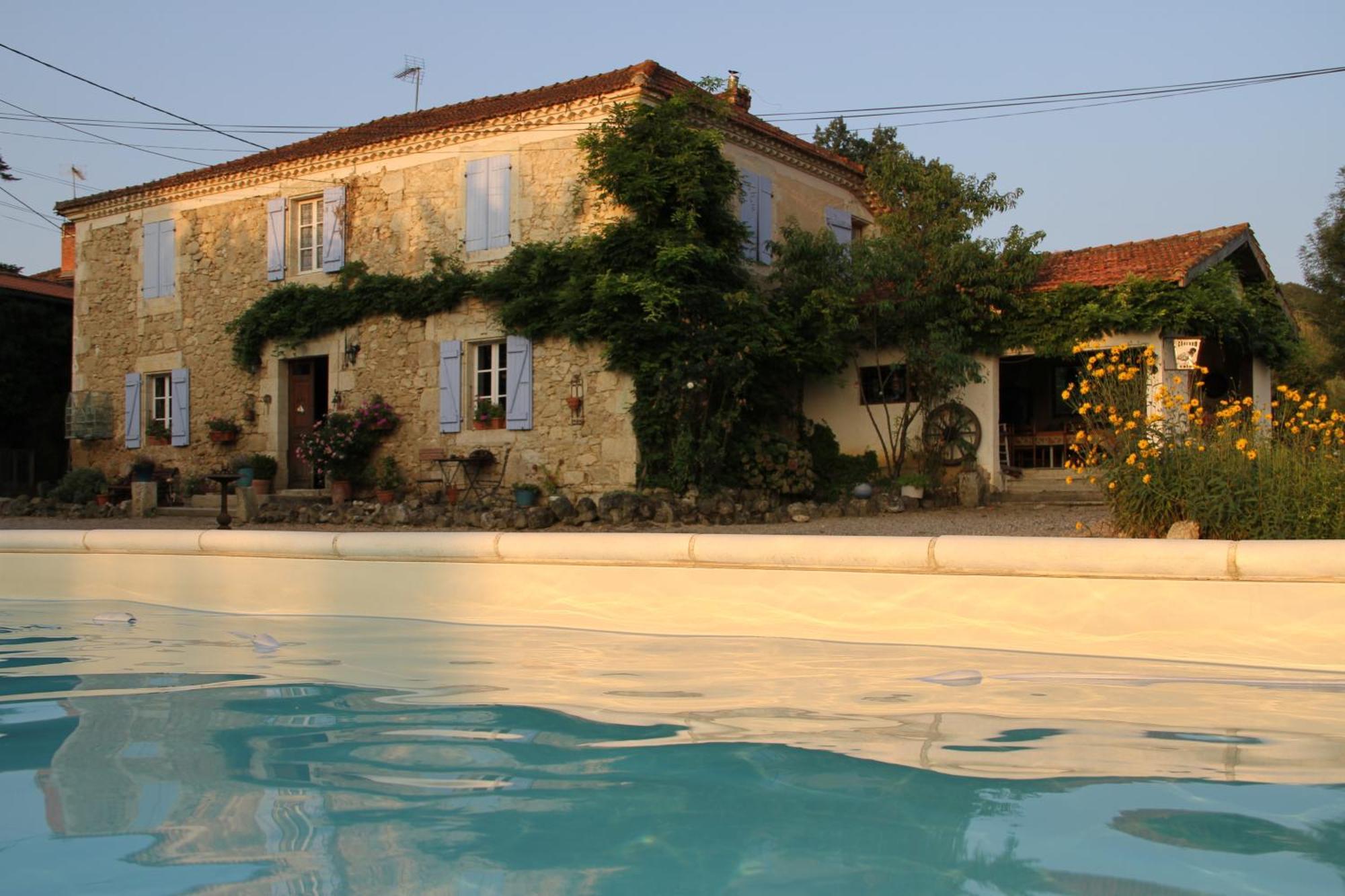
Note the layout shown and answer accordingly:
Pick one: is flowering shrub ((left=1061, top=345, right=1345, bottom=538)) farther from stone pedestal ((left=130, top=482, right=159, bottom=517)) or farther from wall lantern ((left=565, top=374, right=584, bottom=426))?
stone pedestal ((left=130, top=482, right=159, bottom=517))

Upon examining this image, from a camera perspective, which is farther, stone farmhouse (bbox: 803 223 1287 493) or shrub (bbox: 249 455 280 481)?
shrub (bbox: 249 455 280 481)

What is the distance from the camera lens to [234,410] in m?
17.8

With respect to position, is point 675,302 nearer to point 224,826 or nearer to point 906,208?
point 906,208

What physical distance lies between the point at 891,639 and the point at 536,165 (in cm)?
1124

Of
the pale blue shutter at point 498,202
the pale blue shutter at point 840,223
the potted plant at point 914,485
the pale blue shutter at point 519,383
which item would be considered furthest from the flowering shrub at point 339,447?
the pale blue shutter at point 840,223

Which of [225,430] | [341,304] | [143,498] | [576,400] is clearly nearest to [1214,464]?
[576,400]

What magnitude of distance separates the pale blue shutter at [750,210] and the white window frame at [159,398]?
33.2 ft

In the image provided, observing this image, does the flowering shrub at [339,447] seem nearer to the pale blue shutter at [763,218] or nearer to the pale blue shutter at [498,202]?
the pale blue shutter at [498,202]

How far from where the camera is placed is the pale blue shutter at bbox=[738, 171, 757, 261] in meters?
15.2

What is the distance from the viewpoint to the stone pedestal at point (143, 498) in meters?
16.3

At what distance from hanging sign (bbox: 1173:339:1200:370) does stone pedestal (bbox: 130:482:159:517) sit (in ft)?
45.4

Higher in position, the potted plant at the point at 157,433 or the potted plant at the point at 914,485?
the potted plant at the point at 157,433

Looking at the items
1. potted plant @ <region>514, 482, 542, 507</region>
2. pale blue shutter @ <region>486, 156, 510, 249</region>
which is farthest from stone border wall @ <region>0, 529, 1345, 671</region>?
pale blue shutter @ <region>486, 156, 510, 249</region>

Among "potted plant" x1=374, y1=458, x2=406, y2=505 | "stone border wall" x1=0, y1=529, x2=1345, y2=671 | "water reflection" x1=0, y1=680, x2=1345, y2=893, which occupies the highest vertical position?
"potted plant" x1=374, y1=458, x2=406, y2=505
